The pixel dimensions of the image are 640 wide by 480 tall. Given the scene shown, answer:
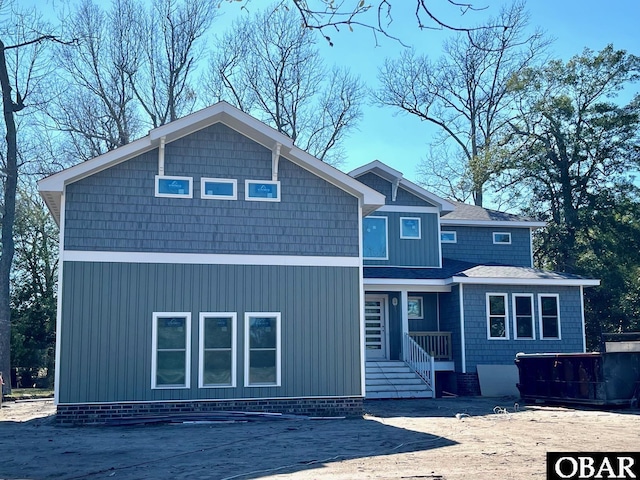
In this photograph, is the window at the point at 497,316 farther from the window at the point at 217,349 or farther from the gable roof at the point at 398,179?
the window at the point at 217,349

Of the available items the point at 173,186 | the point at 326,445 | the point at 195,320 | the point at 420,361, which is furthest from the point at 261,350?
the point at 420,361

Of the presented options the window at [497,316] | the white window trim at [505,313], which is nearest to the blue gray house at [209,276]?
the white window trim at [505,313]

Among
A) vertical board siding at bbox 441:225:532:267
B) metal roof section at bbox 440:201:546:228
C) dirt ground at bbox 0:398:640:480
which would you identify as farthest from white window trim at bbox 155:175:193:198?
vertical board siding at bbox 441:225:532:267

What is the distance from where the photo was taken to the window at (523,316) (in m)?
20.7

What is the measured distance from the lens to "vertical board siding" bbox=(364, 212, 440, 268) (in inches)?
872

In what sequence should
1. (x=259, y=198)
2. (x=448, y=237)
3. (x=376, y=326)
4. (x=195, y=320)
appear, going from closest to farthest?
(x=195, y=320)
(x=259, y=198)
(x=376, y=326)
(x=448, y=237)

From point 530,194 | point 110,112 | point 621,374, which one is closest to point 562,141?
point 530,194

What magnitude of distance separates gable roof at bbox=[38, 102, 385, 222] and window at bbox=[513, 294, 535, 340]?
6894 mm

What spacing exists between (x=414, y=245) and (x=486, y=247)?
11.7 feet

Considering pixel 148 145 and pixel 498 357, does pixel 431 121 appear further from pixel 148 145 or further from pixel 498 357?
pixel 148 145

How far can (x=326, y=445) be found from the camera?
417 inches

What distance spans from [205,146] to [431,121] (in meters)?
21.0

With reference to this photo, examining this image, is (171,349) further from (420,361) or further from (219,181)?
(420,361)

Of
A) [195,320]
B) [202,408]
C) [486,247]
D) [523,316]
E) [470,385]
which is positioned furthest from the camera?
[486,247]
